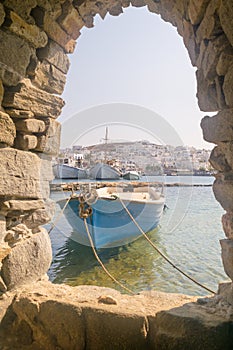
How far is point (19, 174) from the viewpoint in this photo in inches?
83.0

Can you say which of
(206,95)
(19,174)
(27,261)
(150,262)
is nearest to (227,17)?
(206,95)

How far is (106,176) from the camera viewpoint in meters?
25.5

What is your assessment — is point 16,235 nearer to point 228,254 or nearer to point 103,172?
point 228,254

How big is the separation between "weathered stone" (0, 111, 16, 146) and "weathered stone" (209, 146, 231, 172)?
1497mm

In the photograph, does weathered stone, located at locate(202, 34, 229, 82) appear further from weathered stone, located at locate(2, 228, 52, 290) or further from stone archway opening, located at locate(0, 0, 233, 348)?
weathered stone, located at locate(2, 228, 52, 290)

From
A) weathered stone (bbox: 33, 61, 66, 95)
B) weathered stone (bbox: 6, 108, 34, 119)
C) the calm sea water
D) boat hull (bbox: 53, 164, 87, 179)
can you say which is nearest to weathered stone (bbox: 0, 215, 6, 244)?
weathered stone (bbox: 6, 108, 34, 119)

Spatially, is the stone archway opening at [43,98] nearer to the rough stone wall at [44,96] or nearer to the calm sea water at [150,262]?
the rough stone wall at [44,96]

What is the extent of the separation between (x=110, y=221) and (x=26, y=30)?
5623 millimetres

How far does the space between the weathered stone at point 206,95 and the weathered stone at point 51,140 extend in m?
1.35

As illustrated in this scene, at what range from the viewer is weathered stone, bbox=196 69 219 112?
5.50 feet

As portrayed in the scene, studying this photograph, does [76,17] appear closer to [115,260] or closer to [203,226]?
[115,260]

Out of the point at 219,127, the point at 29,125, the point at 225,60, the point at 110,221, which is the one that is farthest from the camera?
the point at 110,221

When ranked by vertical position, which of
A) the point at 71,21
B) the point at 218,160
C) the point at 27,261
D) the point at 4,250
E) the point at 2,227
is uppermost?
the point at 71,21

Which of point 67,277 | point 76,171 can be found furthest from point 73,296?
point 76,171
